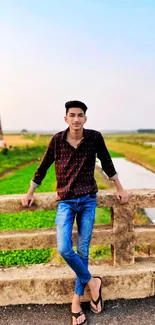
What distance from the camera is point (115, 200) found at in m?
3.39

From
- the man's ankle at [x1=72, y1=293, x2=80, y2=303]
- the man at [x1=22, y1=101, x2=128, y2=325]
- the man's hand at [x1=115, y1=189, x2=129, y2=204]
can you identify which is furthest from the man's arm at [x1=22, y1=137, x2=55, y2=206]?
the man's ankle at [x1=72, y1=293, x2=80, y2=303]

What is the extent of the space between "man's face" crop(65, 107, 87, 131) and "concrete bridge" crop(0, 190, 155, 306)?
71 cm

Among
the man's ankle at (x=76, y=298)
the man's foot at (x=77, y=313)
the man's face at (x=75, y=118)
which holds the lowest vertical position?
the man's foot at (x=77, y=313)

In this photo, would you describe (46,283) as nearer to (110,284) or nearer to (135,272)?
(110,284)

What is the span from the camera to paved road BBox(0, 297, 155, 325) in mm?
3068

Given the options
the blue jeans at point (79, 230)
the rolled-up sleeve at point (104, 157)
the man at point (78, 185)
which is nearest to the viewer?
the blue jeans at point (79, 230)

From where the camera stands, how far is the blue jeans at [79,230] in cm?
297

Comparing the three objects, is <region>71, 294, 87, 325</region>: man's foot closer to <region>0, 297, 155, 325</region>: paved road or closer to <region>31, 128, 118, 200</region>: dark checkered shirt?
<region>0, 297, 155, 325</region>: paved road

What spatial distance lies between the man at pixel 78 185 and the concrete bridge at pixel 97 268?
0.50 ft

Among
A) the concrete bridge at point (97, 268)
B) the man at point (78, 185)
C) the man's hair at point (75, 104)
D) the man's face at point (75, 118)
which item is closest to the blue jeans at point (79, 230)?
the man at point (78, 185)

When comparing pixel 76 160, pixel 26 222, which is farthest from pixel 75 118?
pixel 26 222

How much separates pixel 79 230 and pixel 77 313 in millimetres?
717

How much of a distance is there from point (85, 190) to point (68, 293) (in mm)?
1026

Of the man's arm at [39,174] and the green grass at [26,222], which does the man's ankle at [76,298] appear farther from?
the green grass at [26,222]
